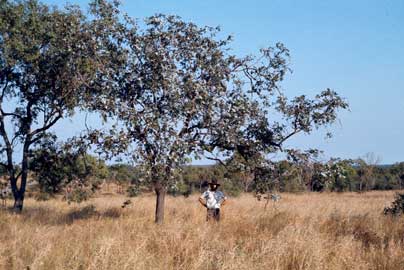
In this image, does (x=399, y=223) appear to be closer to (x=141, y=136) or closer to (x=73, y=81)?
(x=141, y=136)

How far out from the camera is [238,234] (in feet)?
29.4

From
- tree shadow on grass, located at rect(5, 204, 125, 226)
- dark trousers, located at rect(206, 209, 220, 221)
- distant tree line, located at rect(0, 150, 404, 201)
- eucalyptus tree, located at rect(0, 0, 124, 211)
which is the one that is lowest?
tree shadow on grass, located at rect(5, 204, 125, 226)

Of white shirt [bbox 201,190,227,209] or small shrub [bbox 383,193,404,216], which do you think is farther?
small shrub [bbox 383,193,404,216]

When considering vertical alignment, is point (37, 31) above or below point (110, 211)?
above

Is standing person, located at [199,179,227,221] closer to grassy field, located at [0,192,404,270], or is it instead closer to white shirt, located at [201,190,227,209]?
white shirt, located at [201,190,227,209]

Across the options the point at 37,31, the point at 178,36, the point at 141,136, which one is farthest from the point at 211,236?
the point at 37,31

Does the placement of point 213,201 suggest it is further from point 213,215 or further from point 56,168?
point 56,168

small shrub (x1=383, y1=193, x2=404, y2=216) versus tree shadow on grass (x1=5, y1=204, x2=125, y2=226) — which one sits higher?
small shrub (x1=383, y1=193, x2=404, y2=216)

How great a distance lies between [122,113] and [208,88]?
5.99 ft

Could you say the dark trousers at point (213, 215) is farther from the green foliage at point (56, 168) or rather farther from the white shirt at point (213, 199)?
the green foliage at point (56, 168)

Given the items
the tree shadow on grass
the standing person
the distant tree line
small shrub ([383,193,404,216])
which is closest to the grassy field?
the distant tree line

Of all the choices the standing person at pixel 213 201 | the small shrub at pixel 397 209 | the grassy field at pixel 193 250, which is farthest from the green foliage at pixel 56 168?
the small shrub at pixel 397 209

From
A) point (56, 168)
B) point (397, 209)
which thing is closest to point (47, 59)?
point (56, 168)

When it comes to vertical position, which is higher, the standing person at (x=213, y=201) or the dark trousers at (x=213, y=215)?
the standing person at (x=213, y=201)
